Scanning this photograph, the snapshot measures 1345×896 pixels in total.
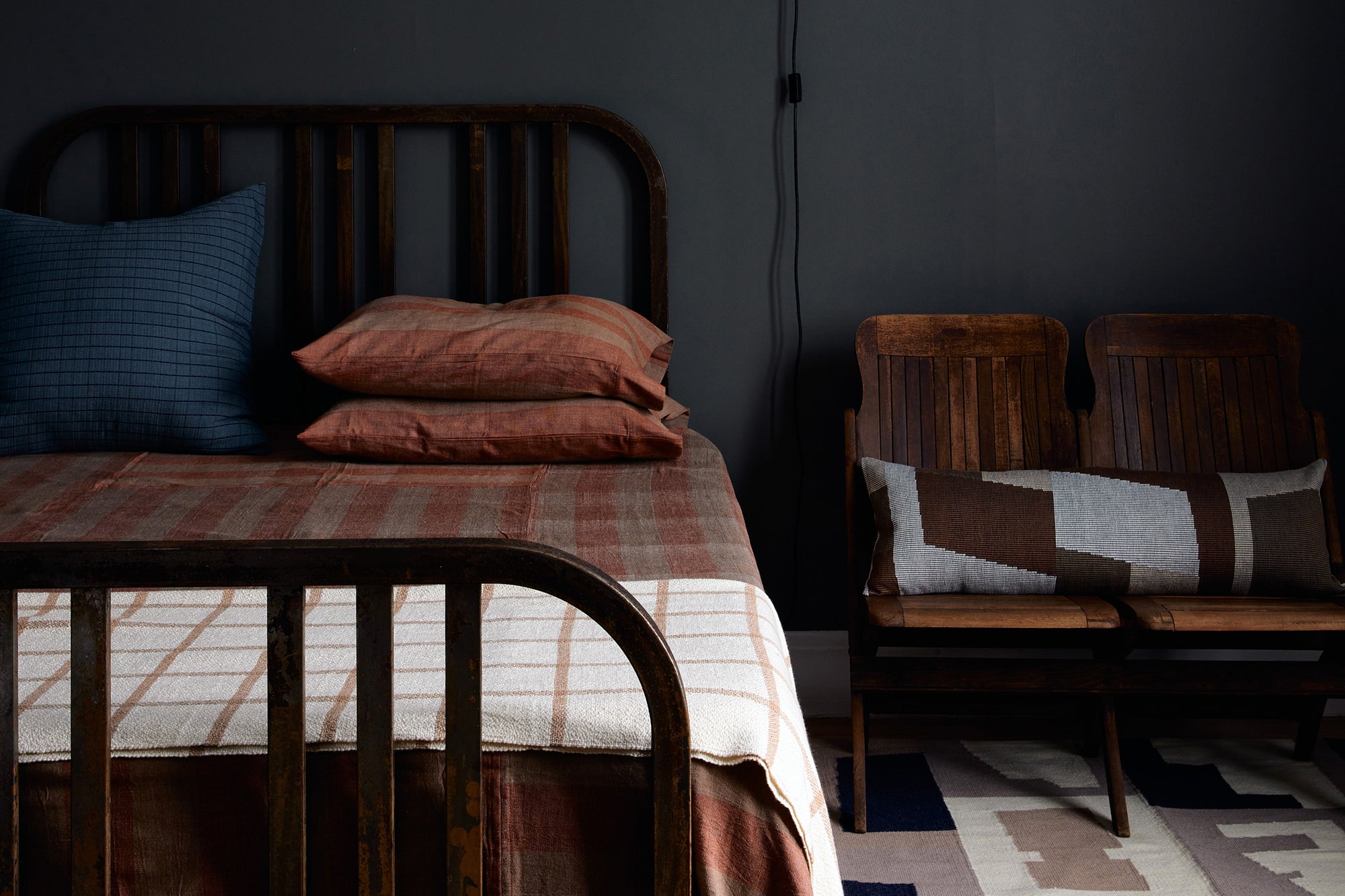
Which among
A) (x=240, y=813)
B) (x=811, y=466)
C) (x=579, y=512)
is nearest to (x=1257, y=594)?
(x=811, y=466)

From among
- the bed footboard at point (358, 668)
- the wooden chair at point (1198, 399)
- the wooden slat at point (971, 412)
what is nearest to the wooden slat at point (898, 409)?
the wooden slat at point (971, 412)

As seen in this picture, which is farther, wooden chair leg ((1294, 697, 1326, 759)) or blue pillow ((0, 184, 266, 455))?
wooden chair leg ((1294, 697, 1326, 759))

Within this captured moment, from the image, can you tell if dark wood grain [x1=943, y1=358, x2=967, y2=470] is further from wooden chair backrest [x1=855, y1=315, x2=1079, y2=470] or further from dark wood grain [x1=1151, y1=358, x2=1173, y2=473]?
dark wood grain [x1=1151, y1=358, x2=1173, y2=473]

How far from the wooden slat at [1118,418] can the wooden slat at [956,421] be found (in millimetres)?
297

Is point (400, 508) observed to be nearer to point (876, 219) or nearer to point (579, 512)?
point (579, 512)

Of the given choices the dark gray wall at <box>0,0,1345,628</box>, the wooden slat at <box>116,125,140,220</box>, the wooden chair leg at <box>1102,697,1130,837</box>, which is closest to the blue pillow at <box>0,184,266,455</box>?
the wooden slat at <box>116,125,140,220</box>

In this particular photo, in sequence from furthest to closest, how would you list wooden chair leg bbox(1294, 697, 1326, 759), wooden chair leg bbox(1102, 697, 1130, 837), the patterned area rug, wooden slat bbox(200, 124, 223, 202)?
wooden slat bbox(200, 124, 223, 202)
wooden chair leg bbox(1294, 697, 1326, 759)
wooden chair leg bbox(1102, 697, 1130, 837)
the patterned area rug

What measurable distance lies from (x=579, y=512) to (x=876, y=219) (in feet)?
3.80

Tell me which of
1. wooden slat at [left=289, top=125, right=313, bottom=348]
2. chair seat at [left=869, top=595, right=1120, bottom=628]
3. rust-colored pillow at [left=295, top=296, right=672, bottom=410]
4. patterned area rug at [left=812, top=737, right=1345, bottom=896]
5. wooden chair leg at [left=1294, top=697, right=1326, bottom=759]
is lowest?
patterned area rug at [left=812, top=737, right=1345, bottom=896]

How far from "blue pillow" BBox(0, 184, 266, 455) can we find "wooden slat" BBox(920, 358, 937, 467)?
1274mm

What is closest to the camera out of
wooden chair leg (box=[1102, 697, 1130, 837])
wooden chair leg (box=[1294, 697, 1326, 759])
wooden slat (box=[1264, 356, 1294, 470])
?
wooden chair leg (box=[1102, 697, 1130, 837])

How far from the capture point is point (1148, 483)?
1705mm

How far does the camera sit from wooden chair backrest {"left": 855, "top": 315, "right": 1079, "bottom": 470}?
1988 mm

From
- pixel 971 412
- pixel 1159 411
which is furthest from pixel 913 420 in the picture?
pixel 1159 411
